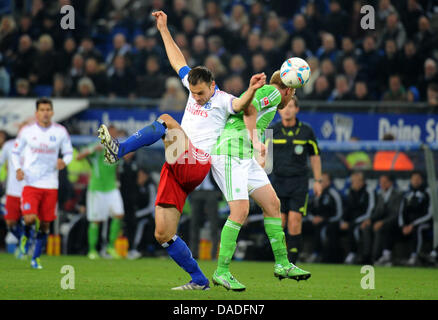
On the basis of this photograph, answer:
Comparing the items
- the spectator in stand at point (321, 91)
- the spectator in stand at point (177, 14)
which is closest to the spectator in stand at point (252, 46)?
the spectator in stand at point (177, 14)

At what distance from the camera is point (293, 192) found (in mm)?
Result: 11766

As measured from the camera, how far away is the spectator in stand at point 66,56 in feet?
61.8

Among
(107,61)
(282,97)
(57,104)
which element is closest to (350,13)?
(107,61)

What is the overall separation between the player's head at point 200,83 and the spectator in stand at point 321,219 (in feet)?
23.7

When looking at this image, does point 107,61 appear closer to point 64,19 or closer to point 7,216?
point 64,19

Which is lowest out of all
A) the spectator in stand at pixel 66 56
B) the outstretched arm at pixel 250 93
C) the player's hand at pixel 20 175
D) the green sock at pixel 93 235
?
the green sock at pixel 93 235

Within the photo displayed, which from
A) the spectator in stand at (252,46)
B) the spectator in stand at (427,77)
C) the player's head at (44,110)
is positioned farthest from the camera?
the spectator in stand at (252,46)

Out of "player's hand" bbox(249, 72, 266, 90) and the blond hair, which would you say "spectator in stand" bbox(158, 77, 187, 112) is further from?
"player's hand" bbox(249, 72, 266, 90)

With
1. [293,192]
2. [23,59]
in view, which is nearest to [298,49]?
[23,59]

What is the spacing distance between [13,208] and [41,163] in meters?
2.53

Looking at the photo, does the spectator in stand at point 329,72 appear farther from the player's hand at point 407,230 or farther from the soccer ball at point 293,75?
the soccer ball at point 293,75

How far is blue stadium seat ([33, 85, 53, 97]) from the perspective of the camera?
60.7 ft

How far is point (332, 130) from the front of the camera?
52.5ft

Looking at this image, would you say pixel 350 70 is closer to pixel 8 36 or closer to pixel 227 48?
pixel 227 48
